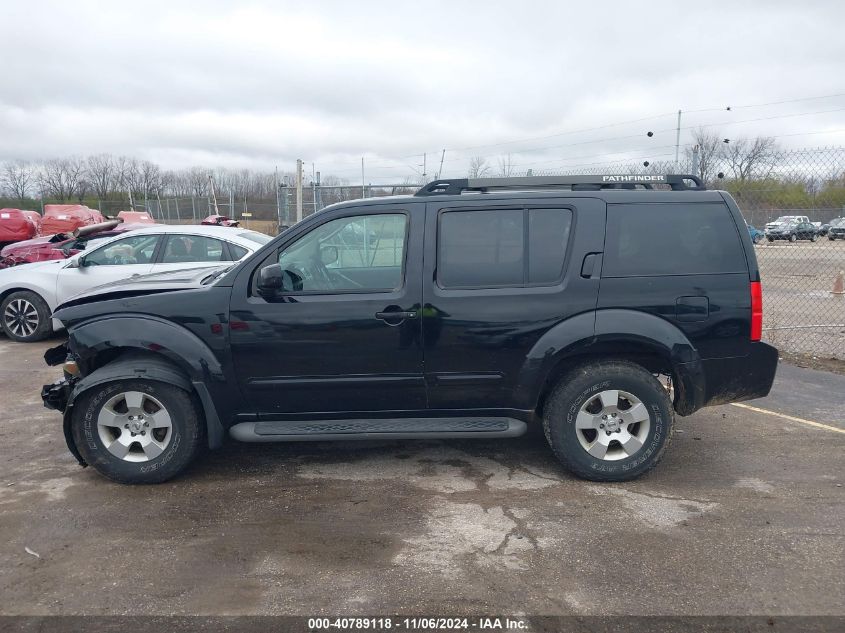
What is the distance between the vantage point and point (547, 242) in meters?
4.41

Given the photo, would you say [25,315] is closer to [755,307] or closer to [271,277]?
[271,277]

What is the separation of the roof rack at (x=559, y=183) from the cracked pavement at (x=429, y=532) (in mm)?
1985

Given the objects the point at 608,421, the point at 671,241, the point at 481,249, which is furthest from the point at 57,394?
the point at 671,241

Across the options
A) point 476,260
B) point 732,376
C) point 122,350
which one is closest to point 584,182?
point 476,260

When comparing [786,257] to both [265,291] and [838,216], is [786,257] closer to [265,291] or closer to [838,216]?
[838,216]

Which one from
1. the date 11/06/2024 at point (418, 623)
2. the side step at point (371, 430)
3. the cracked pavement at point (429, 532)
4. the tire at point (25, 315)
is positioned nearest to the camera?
the date 11/06/2024 at point (418, 623)

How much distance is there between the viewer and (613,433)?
4.41m

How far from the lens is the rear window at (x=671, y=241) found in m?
4.32

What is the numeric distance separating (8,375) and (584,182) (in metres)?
6.52

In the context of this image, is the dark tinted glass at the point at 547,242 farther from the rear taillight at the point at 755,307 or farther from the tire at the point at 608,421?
the rear taillight at the point at 755,307

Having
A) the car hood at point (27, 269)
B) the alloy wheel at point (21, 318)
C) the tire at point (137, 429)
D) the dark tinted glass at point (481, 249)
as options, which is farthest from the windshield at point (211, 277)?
the alloy wheel at point (21, 318)

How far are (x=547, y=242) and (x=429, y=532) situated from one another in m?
2.01

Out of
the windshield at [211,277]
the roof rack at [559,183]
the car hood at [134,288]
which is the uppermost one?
the roof rack at [559,183]

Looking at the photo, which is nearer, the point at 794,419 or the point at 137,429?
the point at 137,429
